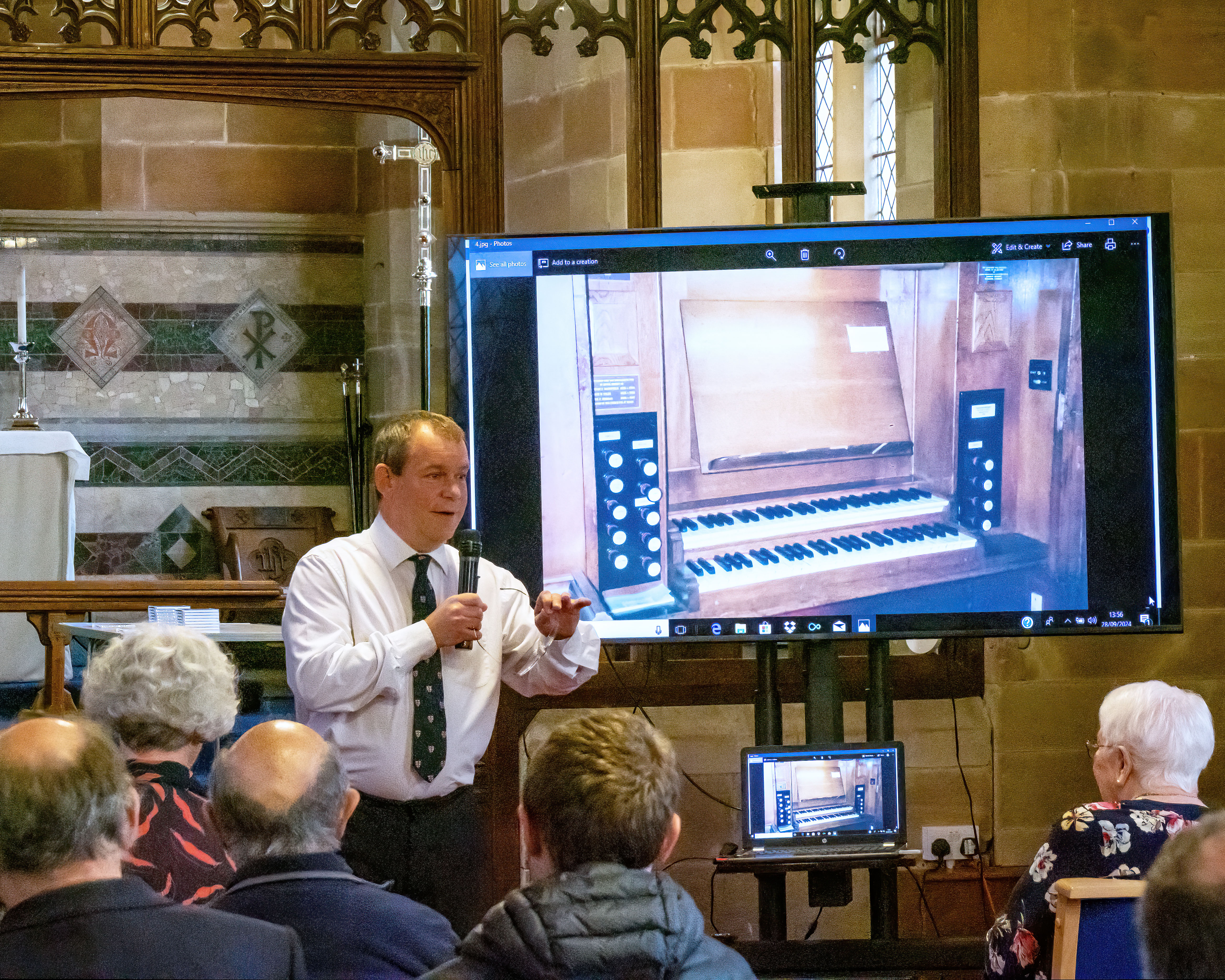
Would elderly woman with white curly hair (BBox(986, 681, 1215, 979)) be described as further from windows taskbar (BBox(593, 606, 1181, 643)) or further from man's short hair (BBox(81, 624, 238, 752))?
man's short hair (BBox(81, 624, 238, 752))

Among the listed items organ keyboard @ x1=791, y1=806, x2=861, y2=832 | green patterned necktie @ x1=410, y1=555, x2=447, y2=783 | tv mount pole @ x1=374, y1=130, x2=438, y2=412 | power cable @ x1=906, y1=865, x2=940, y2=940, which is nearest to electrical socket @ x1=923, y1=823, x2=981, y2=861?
power cable @ x1=906, y1=865, x2=940, y2=940

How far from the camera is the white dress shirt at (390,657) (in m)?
3.41

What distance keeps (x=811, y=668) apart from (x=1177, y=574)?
0.99 m

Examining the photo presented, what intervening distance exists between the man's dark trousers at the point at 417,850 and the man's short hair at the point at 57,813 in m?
1.56

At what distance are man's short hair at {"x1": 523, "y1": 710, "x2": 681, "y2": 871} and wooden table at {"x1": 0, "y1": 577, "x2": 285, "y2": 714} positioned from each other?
2427 mm

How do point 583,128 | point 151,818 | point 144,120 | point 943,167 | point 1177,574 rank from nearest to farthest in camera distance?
point 151,818
point 1177,574
point 943,167
point 583,128
point 144,120

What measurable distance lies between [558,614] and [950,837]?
2000mm

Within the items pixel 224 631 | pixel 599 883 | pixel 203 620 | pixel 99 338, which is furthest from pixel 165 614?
pixel 99 338

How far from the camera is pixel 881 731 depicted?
13.8 ft

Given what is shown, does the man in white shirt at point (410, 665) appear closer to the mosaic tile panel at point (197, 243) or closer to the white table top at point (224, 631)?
the white table top at point (224, 631)

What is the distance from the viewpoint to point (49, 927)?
186 centimetres

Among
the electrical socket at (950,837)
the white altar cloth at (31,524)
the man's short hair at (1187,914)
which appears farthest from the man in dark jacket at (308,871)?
the white altar cloth at (31,524)

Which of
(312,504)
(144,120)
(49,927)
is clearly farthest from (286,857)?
(144,120)

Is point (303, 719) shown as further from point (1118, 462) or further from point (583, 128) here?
point (583, 128)
